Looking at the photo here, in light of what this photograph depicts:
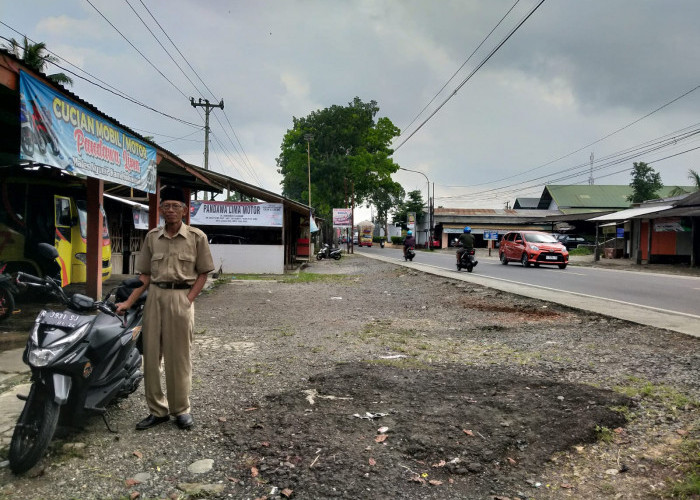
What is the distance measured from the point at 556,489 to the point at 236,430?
225 centimetres

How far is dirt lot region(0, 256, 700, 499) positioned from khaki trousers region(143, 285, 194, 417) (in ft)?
0.78

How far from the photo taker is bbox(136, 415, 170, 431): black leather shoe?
375 centimetres

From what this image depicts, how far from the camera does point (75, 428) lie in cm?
367

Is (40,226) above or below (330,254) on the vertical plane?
above

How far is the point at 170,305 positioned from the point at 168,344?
305 mm

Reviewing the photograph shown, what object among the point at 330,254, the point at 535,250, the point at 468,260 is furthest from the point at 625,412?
the point at 330,254

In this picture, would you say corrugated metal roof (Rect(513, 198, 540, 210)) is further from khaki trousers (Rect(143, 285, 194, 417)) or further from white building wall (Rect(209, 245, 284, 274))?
khaki trousers (Rect(143, 285, 194, 417))

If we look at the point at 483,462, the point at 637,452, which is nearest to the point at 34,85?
the point at 483,462

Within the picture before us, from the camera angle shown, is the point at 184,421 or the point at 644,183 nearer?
the point at 184,421

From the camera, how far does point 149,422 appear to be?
3.78 m

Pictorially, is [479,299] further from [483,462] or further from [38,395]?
[38,395]

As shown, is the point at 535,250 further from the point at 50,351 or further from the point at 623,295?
the point at 50,351

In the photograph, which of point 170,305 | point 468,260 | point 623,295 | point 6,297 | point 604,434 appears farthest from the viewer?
point 468,260

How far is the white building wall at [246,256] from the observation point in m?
20.2
